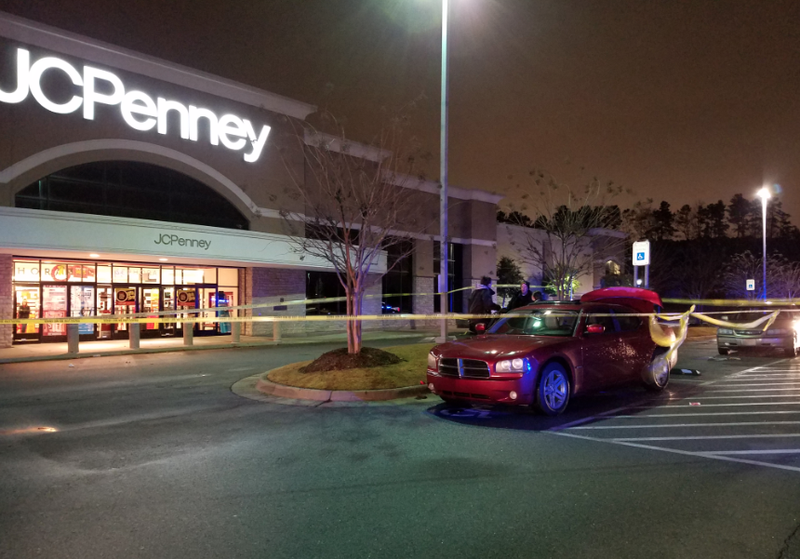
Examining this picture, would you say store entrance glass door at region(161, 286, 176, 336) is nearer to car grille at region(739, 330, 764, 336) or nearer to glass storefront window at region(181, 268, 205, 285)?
glass storefront window at region(181, 268, 205, 285)

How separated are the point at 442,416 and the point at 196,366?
7.87 m

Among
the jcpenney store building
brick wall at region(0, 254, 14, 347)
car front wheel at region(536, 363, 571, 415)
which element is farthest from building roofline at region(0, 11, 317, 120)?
car front wheel at region(536, 363, 571, 415)

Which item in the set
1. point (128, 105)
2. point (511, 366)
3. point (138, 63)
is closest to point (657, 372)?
point (511, 366)

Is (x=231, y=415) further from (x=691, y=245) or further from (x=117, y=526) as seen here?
(x=691, y=245)

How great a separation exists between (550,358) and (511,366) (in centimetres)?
62

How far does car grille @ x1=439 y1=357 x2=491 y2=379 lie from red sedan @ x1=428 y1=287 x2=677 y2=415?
0.01 m

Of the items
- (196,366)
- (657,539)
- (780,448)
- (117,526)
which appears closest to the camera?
(657,539)

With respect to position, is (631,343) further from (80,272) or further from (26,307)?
(26,307)

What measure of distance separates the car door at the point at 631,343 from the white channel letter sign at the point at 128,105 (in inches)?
690

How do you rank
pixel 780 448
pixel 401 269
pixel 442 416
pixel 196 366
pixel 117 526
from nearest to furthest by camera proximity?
pixel 117 526 < pixel 780 448 < pixel 442 416 < pixel 196 366 < pixel 401 269

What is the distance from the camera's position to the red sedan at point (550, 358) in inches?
277

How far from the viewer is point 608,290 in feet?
36.0

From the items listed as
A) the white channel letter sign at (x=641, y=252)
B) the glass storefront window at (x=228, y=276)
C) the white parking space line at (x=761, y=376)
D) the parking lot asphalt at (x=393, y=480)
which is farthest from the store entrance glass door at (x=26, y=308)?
the white parking space line at (x=761, y=376)

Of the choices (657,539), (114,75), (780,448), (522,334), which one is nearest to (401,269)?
(114,75)
